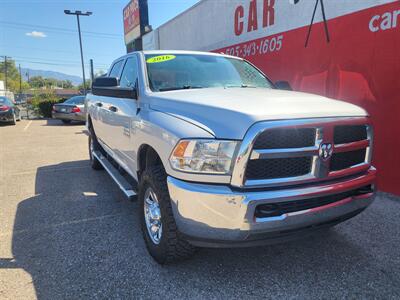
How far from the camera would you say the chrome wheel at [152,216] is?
2881mm

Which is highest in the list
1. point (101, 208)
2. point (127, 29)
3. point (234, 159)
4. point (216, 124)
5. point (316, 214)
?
point (127, 29)

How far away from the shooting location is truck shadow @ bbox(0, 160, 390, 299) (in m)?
2.59

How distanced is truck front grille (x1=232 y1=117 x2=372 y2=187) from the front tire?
0.68 meters

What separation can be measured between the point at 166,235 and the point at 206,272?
1.74 ft

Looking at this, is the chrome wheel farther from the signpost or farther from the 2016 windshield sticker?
the signpost

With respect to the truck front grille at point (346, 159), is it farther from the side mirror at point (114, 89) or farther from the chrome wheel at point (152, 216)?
the side mirror at point (114, 89)

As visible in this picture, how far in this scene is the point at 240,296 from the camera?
2477 millimetres

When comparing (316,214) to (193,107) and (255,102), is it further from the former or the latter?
(193,107)

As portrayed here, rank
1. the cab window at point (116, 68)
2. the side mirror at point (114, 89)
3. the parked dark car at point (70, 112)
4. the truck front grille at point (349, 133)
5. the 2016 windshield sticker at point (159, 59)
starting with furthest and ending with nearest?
the parked dark car at point (70, 112) → the cab window at point (116, 68) → the 2016 windshield sticker at point (159, 59) → the side mirror at point (114, 89) → the truck front grille at point (349, 133)

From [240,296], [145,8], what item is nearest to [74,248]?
[240,296]

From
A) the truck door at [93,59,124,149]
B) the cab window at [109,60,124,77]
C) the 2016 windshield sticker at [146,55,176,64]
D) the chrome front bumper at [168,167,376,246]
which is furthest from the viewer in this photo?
the cab window at [109,60,124,77]

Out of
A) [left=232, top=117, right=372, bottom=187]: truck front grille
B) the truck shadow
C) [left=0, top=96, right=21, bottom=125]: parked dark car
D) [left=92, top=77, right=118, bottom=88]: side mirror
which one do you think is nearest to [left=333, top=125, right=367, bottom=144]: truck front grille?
[left=232, top=117, right=372, bottom=187]: truck front grille

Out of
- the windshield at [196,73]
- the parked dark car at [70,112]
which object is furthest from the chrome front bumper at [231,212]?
the parked dark car at [70,112]

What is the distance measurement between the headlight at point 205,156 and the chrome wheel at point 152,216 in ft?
2.10
